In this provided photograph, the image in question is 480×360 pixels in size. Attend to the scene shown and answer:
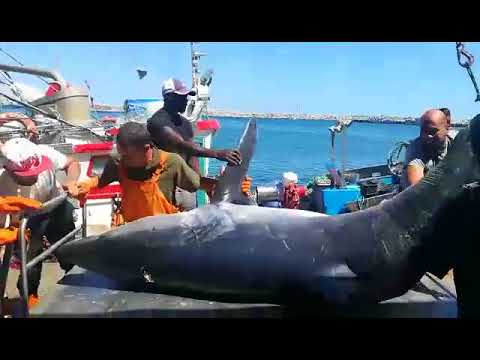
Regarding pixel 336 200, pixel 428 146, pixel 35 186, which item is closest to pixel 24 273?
pixel 35 186

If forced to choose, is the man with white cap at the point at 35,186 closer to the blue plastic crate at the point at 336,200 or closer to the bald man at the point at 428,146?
the blue plastic crate at the point at 336,200

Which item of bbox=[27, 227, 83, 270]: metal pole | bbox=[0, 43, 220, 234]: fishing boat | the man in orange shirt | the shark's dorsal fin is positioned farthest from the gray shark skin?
bbox=[0, 43, 220, 234]: fishing boat

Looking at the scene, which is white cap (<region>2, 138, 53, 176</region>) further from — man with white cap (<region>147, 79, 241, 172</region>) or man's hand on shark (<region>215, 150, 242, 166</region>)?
man's hand on shark (<region>215, 150, 242, 166</region>)

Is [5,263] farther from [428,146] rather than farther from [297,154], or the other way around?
[297,154]

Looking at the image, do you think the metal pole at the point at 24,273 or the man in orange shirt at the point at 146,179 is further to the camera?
the man in orange shirt at the point at 146,179

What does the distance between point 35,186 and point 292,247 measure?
2.29m

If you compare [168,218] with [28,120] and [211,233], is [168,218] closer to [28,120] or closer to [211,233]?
[211,233]

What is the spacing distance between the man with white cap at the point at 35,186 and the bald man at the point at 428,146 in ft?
8.26

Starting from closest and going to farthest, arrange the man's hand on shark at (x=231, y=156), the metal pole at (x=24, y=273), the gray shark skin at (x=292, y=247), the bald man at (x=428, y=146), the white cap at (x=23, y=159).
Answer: the gray shark skin at (x=292, y=247)
the metal pole at (x=24, y=273)
the bald man at (x=428, y=146)
the man's hand on shark at (x=231, y=156)
the white cap at (x=23, y=159)

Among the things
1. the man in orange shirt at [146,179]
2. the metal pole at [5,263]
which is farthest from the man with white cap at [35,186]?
the metal pole at [5,263]

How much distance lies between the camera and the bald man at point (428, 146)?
3.58 meters

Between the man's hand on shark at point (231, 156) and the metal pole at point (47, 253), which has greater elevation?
the man's hand on shark at point (231, 156)
